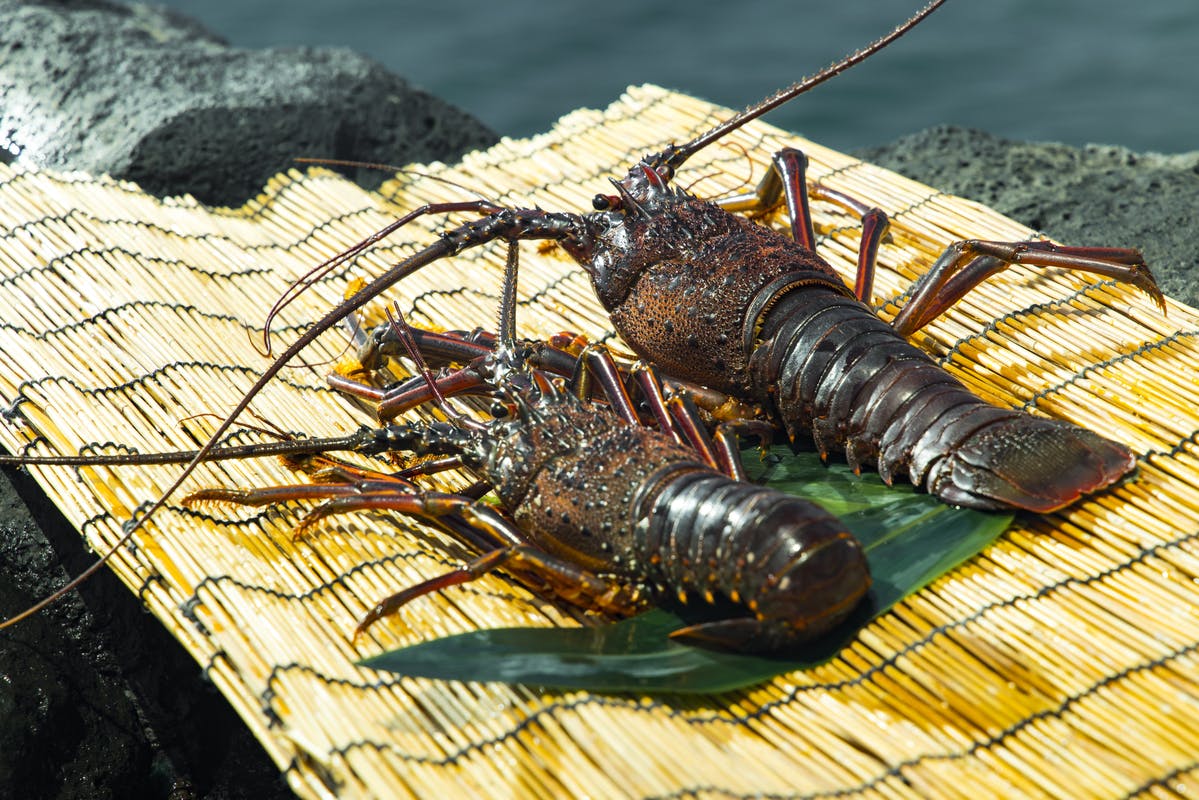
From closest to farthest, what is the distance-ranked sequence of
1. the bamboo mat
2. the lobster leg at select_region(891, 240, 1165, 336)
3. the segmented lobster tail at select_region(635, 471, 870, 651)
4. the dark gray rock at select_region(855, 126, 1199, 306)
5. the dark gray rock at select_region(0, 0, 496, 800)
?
1. the bamboo mat
2. the segmented lobster tail at select_region(635, 471, 870, 651)
3. the dark gray rock at select_region(0, 0, 496, 800)
4. the lobster leg at select_region(891, 240, 1165, 336)
5. the dark gray rock at select_region(855, 126, 1199, 306)

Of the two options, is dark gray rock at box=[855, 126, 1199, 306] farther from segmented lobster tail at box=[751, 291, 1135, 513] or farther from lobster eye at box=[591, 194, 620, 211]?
lobster eye at box=[591, 194, 620, 211]

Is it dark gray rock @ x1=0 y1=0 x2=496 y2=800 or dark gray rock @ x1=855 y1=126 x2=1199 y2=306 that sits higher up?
dark gray rock @ x1=0 y1=0 x2=496 y2=800

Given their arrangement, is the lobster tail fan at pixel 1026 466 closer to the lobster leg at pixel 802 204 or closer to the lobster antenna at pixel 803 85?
the lobster leg at pixel 802 204

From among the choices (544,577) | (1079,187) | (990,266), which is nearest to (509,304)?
(544,577)

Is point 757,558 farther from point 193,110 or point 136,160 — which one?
point 193,110

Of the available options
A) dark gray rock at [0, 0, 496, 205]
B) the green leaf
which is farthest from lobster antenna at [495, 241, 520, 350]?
dark gray rock at [0, 0, 496, 205]

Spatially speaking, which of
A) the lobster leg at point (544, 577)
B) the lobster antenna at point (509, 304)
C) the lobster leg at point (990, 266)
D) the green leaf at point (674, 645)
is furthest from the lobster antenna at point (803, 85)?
the lobster leg at point (544, 577)

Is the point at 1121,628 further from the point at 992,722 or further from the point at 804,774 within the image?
the point at 804,774
